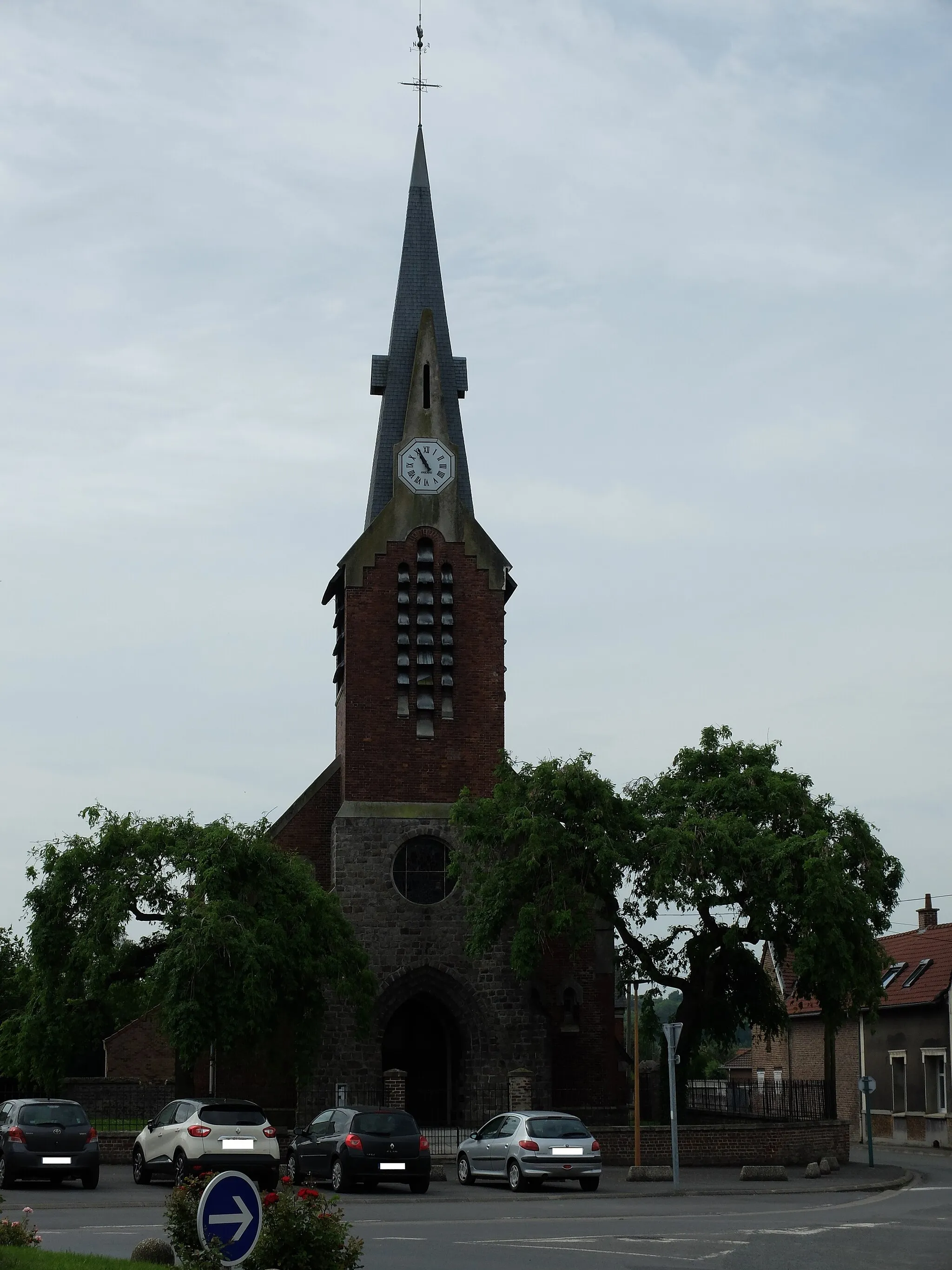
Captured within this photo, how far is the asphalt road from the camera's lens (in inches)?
624

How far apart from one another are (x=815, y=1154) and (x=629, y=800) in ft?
27.9

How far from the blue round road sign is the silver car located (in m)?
15.9

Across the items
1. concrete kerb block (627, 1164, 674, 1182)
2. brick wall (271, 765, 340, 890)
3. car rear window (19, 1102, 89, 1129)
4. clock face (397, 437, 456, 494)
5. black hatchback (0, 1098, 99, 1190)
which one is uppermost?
clock face (397, 437, 456, 494)

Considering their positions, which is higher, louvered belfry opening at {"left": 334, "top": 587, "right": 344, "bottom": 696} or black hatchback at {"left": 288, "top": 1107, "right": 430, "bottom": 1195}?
louvered belfry opening at {"left": 334, "top": 587, "right": 344, "bottom": 696}

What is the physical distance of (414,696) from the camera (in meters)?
41.3

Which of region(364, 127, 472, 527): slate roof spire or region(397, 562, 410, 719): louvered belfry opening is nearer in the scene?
region(397, 562, 410, 719): louvered belfry opening

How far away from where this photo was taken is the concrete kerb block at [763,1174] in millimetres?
28031

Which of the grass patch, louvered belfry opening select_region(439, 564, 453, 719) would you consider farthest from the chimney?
the grass patch

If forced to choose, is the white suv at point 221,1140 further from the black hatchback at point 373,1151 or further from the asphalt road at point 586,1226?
the black hatchback at point 373,1151

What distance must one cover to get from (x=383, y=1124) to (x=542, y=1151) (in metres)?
2.58

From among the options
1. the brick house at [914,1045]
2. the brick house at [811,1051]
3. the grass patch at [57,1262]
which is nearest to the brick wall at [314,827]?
the brick house at [914,1045]

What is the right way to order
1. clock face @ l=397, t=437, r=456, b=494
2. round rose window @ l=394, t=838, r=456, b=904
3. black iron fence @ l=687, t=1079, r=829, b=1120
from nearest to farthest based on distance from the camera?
black iron fence @ l=687, t=1079, r=829, b=1120, round rose window @ l=394, t=838, r=456, b=904, clock face @ l=397, t=437, r=456, b=494

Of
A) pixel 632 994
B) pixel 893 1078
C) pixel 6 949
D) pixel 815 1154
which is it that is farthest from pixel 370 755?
pixel 6 949

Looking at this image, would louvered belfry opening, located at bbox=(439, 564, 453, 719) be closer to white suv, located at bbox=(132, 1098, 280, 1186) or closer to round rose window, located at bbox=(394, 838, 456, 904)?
round rose window, located at bbox=(394, 838, 456, 904)
